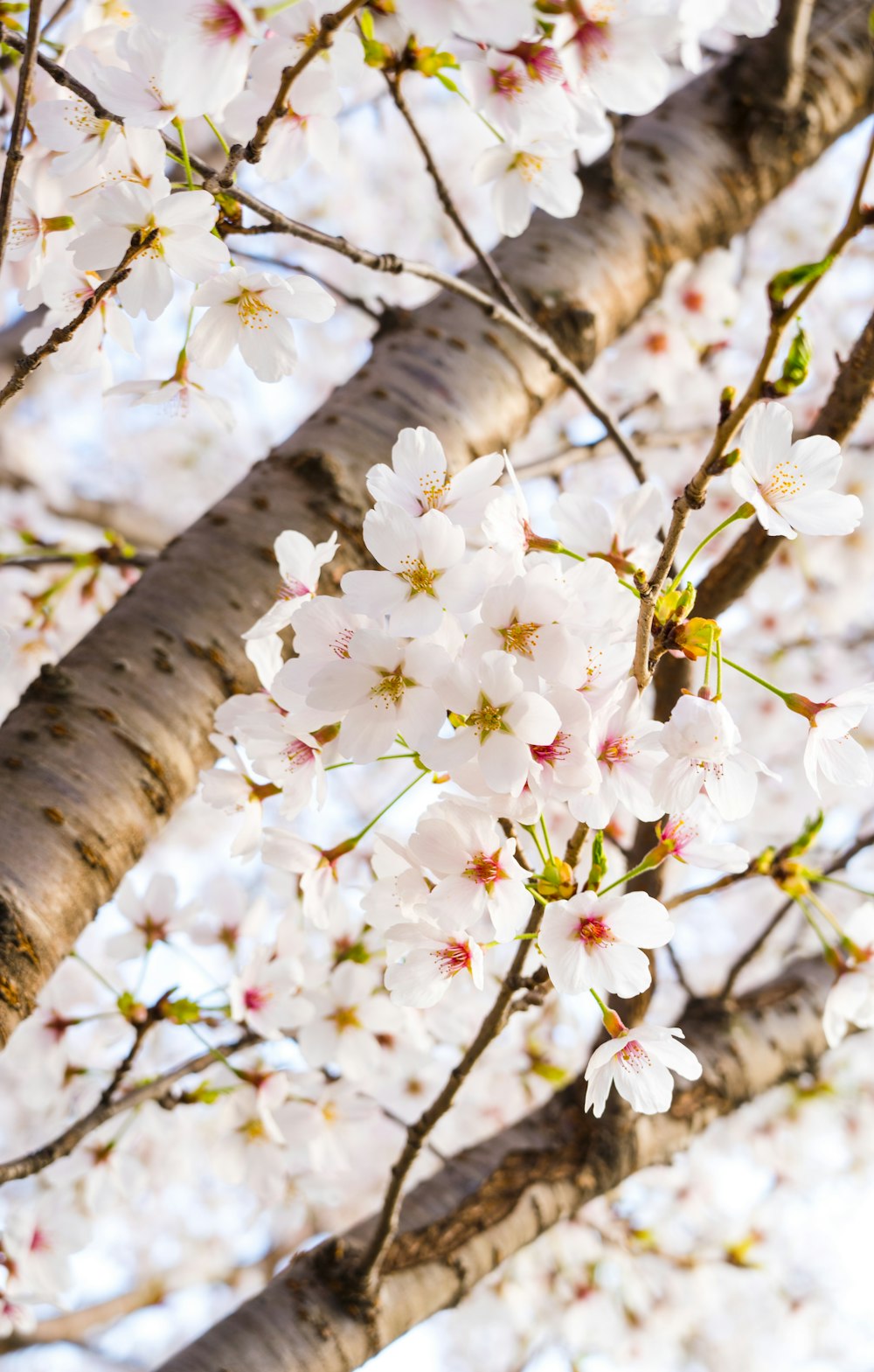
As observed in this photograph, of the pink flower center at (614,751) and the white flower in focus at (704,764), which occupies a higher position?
the pink flower center at (614,751)

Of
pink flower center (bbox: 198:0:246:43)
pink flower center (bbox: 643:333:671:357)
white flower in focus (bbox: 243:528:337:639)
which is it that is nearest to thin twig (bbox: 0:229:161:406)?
pink flower center (bbox: 198:0:246:43)

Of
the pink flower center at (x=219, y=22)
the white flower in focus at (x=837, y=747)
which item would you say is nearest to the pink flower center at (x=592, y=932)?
the white flower in focus at (x=837, y=747)

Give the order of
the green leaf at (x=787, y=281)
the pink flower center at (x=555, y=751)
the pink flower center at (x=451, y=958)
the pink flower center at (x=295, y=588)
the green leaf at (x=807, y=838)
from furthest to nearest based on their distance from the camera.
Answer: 1. the green leaf at (x=807, y=838)
2. the pink flower center at (x=295, y=588)
3. the pink flower center at (x=451, y=958)
4. the pink flower center at (x=555, y=751)
5. the green leaf at (x=787, y=281)

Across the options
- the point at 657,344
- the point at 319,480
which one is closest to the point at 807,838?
the point at 319,480

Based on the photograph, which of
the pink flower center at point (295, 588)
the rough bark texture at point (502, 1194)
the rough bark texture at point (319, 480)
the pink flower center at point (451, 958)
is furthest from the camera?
the rough bark texture at point (502, 1194)

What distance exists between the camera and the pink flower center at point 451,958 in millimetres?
849

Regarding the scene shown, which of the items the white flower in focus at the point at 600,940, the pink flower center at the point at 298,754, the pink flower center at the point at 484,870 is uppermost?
the pink flower center at the point at 298,754

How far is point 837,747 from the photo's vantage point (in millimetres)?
865

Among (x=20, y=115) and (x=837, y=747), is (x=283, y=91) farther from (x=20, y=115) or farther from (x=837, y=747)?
(x=837, y=747)

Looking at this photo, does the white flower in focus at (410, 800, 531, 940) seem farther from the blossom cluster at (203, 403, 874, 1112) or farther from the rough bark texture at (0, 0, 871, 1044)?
the rough bark texture at (0, 0, 871, 1044)

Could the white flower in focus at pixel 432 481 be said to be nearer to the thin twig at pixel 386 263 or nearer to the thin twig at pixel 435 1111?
the thin twig at pixel 386 263

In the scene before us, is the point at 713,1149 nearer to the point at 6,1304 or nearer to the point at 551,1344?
the point at 551,1344

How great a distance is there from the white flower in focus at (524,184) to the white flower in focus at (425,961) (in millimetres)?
763

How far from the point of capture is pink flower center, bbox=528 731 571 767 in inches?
29.4
